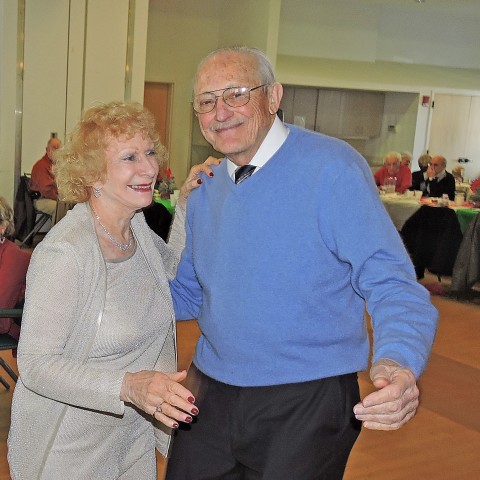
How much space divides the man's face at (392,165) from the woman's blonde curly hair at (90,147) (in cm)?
940

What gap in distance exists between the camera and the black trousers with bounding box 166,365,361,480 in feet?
5.60

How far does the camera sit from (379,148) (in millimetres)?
16078

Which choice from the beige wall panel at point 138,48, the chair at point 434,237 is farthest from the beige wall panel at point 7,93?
the chair at point 434,237

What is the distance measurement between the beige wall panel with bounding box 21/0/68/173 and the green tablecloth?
5.41 meters

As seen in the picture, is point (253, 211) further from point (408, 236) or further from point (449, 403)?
point (408, 236)

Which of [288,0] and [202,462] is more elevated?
[288,0]

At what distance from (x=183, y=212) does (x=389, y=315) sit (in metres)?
0.89

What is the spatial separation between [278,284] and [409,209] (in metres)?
7.34

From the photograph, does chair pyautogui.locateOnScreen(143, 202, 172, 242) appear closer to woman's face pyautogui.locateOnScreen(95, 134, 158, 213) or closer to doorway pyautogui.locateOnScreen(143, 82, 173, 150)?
woman's face pyautogui.locateOnScreen(95, 134, 158, 213)

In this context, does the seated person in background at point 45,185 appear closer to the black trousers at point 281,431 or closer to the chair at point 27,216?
the chair at point 27,216

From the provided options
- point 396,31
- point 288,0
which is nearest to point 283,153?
point 288,0

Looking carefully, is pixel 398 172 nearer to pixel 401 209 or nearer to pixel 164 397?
pixel 401 209

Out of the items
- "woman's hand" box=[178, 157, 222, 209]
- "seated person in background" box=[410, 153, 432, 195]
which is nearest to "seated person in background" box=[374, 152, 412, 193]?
"seated person in background" box=[410, 153, 432, 195]

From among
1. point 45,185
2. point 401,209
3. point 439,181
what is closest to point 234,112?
point 401,209
